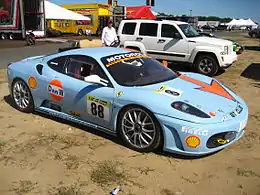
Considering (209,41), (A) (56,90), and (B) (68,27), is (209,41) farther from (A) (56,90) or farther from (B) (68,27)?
(B) (68,27)

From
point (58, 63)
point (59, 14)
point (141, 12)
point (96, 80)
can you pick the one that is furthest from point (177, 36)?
point (141, 12)

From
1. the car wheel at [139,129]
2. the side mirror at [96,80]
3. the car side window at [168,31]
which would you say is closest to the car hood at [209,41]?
the car side window at [168,31]

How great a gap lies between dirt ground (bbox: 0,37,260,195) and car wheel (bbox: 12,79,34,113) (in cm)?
63

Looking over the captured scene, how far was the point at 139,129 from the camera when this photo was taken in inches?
159

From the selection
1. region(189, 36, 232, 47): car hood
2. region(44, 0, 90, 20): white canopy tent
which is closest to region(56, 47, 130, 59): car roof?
region(189, 36, 232, 47): car hood

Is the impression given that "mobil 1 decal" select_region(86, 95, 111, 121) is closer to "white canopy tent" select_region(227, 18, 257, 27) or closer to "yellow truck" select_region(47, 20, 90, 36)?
"yellow truck" select_region(47, 20, 90, 36)

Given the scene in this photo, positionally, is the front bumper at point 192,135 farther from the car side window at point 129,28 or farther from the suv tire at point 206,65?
the car side window at point 129,28

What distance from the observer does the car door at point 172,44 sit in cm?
1038

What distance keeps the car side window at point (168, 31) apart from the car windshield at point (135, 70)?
19.0 feet

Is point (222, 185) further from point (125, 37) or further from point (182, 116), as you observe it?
point (125, 37)

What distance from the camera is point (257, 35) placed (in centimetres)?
3828

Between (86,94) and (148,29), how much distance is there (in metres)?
7.04

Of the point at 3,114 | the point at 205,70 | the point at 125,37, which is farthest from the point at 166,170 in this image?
the point at 125,37

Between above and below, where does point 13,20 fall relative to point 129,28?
above
